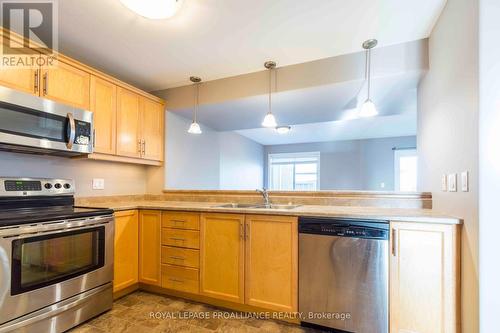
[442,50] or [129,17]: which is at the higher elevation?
[129,17]

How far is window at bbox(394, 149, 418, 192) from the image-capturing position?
600 centimetres

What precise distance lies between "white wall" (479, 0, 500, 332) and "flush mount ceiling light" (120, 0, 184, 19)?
1.69 m

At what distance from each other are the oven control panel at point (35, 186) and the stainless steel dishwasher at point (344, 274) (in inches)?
85.0

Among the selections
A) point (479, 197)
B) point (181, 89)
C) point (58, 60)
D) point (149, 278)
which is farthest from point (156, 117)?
point (479, 197)

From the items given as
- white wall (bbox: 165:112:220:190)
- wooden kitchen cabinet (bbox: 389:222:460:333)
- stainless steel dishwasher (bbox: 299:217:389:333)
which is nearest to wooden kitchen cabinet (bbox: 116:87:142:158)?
white wall (bbox: 165:112:220:190)

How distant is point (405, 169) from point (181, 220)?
5.86 metres

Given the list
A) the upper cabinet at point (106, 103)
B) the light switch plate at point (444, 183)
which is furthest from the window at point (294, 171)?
the light switch plate at point (444, 183)

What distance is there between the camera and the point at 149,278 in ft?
8.17

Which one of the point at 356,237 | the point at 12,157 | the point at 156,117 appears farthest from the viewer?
the point at 156,117

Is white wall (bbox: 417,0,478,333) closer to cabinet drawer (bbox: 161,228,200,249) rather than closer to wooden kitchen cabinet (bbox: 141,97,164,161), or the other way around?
cabinet drawer (bbox: 161,228,200,249)

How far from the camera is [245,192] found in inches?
115

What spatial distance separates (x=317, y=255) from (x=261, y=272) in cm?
51

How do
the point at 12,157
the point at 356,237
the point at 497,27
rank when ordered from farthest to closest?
the point at 12,157 < the point at 356,237 < the point at 497,27

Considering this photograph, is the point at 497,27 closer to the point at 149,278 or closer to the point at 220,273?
the point at 220,273
